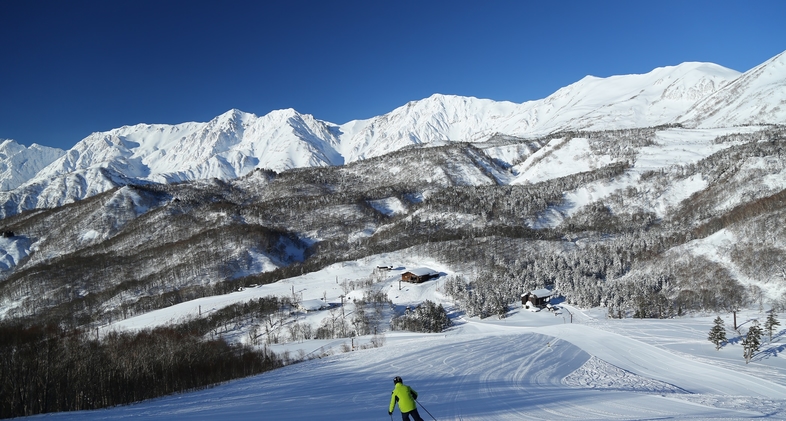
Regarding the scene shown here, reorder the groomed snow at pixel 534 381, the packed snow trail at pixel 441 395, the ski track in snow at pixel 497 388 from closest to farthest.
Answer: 1. the packed snow trail at pixel 441 395
2. the ski track in snow at pixel 497 388
3. the groomed snow at pixel 534 381

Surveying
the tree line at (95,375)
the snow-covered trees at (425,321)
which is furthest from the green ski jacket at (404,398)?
the snow-covered trees at (425,321)

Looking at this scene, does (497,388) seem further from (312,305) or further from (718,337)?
(312,305)

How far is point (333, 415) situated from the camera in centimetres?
2253

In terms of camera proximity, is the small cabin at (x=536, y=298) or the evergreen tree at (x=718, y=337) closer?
the evergreen tree at (x=718, y=337)

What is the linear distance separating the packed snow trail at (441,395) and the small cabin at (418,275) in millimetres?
77996

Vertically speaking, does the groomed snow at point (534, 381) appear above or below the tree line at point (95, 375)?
below

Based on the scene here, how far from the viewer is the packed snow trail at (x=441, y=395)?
22.6 meters

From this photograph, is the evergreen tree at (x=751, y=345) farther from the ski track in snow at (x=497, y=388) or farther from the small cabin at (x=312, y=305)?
the small cabin at (x=312, y=305)

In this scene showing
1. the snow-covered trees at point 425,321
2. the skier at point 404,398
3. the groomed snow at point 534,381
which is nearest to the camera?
the skier at point 404,398

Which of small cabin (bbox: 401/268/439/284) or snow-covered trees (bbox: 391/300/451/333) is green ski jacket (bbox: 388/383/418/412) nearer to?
snow-covered trees (bbox: 391/300/451/333)

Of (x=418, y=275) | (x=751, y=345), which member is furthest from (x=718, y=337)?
(x=418, y=275)

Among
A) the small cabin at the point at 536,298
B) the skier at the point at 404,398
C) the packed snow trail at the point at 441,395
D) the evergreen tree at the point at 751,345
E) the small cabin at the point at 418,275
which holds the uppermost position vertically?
the small cabin at the point at 418,275

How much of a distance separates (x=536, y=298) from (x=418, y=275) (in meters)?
37.3

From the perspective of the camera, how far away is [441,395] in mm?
26516
